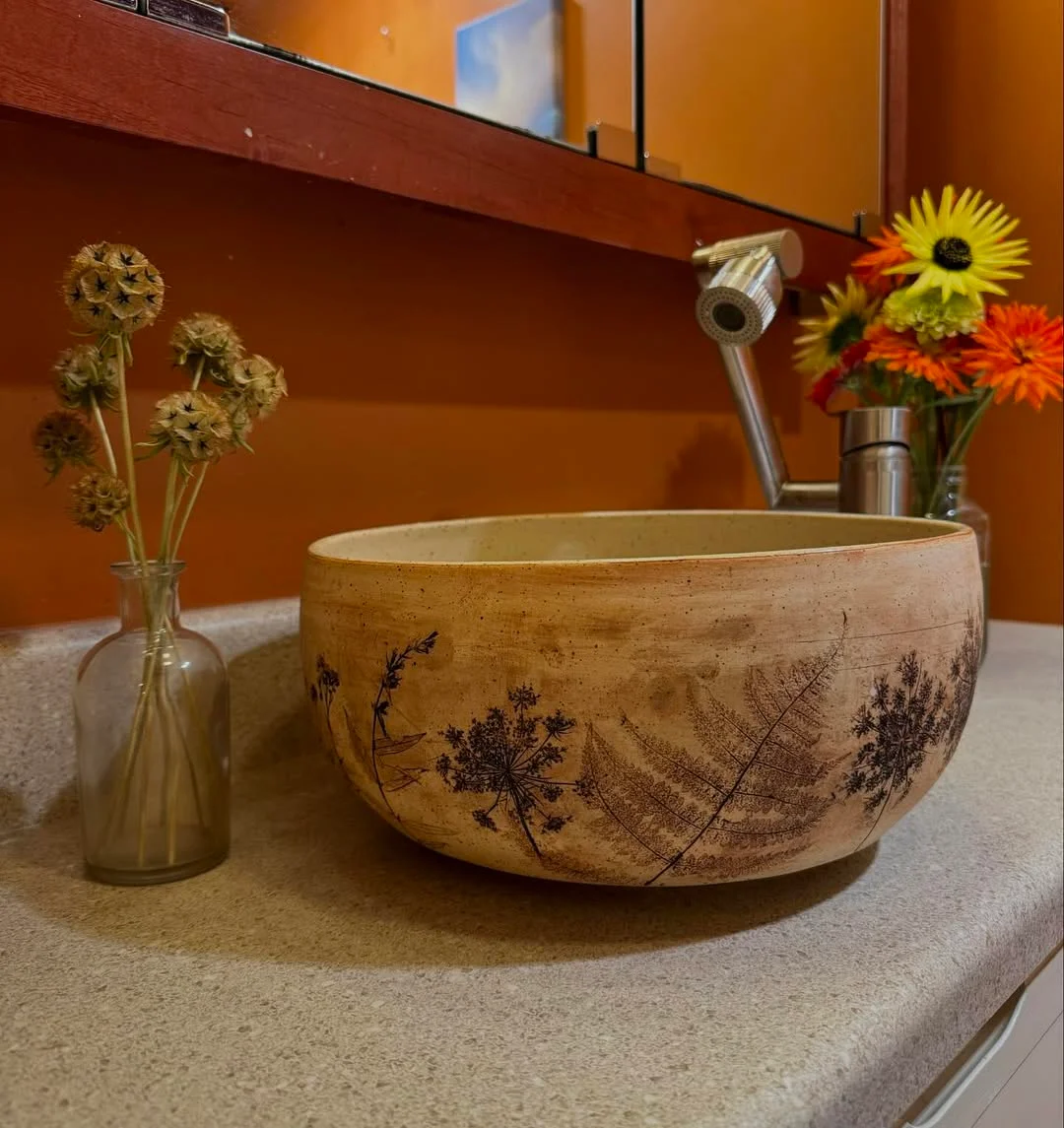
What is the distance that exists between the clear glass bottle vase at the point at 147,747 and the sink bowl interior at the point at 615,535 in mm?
122

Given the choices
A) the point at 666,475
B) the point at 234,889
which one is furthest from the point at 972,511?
the point at 234,889

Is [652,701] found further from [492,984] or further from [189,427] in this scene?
[189,427]

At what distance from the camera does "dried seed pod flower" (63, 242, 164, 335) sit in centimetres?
41

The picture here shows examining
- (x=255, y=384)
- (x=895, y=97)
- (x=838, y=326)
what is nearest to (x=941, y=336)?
(x=838, y=326)

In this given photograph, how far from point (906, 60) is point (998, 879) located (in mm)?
1045

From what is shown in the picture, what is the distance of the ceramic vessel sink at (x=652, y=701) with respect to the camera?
1.13ft

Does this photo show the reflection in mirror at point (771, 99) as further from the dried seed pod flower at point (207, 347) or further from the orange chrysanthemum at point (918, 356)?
the dried seed pod flower at point (207, 347)

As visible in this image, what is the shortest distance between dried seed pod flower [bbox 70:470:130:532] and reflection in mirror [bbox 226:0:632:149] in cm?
26

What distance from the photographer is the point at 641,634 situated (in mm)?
344

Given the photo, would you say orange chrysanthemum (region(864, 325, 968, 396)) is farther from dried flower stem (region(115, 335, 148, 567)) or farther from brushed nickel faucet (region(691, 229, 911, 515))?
dried flower stem (region(115, 335, 148, 567))

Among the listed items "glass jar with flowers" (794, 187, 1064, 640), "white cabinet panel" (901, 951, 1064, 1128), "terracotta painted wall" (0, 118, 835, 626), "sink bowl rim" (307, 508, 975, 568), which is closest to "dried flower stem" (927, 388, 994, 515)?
"glass jar with flowers" (794, 187, 1064, 640)

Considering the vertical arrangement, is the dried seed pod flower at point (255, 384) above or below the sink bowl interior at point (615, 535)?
above

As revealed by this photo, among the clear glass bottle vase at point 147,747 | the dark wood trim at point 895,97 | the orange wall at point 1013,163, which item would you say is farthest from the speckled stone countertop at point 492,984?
the dark wood trim at point 895,97

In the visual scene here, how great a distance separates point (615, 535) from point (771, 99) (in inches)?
23.9
